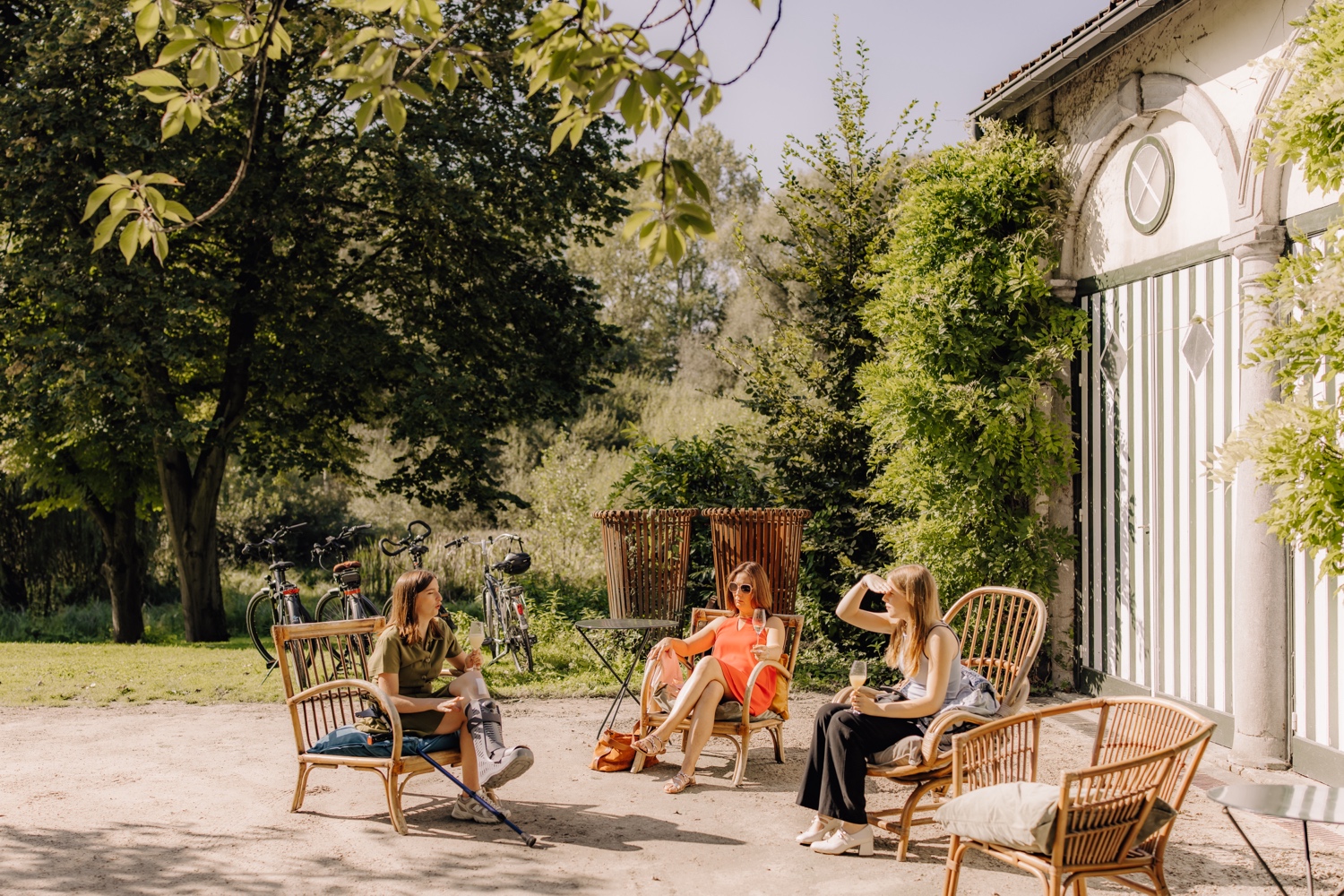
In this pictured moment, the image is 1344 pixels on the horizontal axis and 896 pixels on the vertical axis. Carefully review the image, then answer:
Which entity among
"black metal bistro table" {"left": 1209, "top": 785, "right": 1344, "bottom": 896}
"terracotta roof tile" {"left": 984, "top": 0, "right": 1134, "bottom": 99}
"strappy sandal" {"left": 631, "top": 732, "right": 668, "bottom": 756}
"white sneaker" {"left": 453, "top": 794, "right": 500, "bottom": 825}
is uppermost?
"terracotta roof tile" {"left": 984, "top": 0, "right": 1134, "bottom": 99}

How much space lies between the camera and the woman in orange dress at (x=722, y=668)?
5.58 meters

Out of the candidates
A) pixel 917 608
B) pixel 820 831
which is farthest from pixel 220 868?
pixel 917 608

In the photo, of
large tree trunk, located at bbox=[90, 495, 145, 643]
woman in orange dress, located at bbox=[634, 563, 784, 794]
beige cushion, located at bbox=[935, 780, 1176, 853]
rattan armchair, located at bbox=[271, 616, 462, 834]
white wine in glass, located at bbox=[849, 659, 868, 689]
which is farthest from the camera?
large tree trunk, located at bbox=[90, 495, 145, 643]

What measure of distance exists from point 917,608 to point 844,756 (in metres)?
0.69

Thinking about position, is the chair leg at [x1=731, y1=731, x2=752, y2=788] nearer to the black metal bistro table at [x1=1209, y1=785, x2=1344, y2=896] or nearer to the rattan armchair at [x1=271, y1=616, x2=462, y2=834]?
the rattan armchair at [x1=271, y1=616, x2=462, y2=834]

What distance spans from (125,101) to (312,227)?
2.32 meters

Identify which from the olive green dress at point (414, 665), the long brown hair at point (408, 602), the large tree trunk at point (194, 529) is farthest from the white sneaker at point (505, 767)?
the large tree trunk at point (194, 529)

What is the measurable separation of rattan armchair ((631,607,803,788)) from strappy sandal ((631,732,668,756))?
0.26 ft

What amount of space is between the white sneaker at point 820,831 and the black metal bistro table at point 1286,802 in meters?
1.73

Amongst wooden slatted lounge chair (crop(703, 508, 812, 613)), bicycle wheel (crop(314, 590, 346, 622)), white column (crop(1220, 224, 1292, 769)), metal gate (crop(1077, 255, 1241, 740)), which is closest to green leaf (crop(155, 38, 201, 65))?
white column (crop(1220, 224, 1292, 769))

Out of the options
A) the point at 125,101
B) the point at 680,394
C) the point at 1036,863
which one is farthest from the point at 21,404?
the point at 680,394

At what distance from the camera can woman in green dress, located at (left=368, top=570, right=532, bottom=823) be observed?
495cm

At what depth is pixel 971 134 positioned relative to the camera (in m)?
8.53

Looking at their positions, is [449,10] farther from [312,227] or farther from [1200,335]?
[1200,335]
